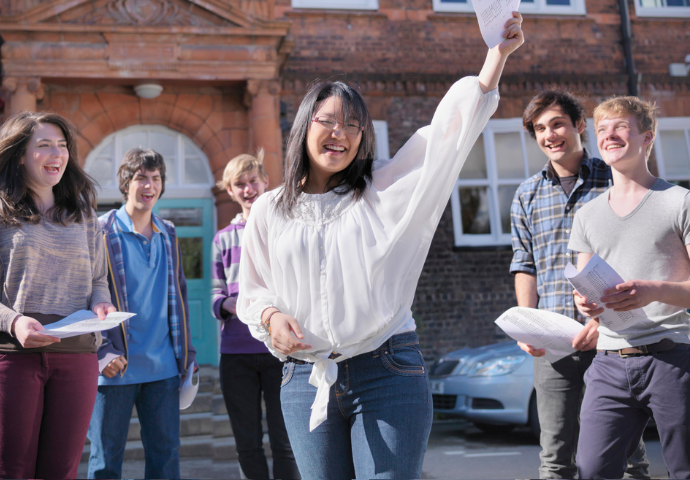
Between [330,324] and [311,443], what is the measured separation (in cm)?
36

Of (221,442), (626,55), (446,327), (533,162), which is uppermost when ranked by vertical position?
(626,55)

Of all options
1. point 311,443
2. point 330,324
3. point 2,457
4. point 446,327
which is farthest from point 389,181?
point 446,327

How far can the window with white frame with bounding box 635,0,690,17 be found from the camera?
1102 centimetres

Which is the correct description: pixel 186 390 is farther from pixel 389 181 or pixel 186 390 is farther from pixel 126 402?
pixel 389 181

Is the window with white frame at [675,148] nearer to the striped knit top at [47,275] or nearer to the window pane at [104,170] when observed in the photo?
the window pane at [104,170]

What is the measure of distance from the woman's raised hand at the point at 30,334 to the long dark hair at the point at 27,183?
48 cm

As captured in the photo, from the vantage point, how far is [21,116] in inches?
117

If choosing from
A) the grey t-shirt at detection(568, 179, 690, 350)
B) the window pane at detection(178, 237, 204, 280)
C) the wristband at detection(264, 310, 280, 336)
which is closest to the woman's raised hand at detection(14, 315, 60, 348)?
the wristband at detection(264, 310, 280, 336)

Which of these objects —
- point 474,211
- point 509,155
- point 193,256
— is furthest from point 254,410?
point 509,155

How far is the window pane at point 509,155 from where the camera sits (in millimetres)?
10375

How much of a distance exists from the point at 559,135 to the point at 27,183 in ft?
8.47

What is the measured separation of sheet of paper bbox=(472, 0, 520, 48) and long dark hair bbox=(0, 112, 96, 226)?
6.39 feet

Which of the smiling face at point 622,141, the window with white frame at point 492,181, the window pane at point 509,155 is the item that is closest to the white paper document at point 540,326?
the smiling face at point 622,141

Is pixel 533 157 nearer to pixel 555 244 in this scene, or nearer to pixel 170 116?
pixel 170 116
